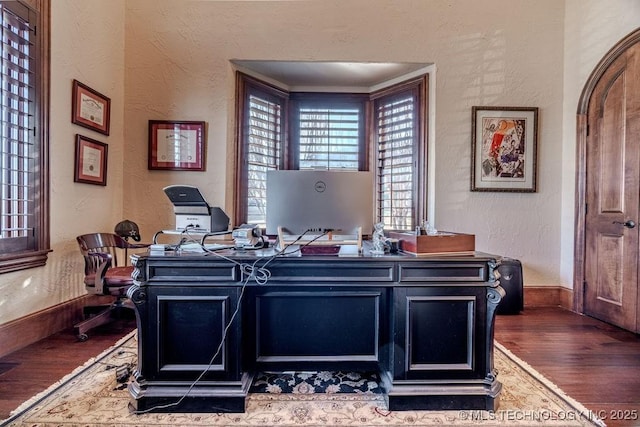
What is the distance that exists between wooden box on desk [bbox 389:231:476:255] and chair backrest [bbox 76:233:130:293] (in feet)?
7.69

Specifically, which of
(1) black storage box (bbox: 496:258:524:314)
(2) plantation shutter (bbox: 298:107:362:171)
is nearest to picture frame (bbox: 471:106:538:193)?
(1) black storage box (bbox: 496:258:524:314)

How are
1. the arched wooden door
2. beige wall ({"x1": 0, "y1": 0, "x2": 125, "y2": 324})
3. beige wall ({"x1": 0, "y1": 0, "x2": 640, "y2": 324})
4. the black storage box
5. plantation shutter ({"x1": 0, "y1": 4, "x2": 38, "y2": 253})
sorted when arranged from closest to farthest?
plantation shutter ({"x1": 0, "y1": 4, "x2": 38, "y2": 253}) < beige wall ({"x1": 0, "y1": 0, "x2": 125, "y2": 324}) < the arched wooden door < the black storage box < beige wall ({"x1": 0, "y1": 0, "x2": 640, "y2": 324})

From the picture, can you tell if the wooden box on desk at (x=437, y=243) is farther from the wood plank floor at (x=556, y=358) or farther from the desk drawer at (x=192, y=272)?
the wood plank floor at (x=556, y=358)

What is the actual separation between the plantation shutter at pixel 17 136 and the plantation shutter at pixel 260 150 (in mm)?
1831

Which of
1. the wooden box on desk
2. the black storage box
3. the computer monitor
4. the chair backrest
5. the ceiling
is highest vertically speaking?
the ceiling

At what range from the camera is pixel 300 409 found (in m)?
1.69

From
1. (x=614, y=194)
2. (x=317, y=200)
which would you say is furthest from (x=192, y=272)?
(x=614, y=194)

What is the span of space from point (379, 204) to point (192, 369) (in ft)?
9.14

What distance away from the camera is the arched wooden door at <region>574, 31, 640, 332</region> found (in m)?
2.79

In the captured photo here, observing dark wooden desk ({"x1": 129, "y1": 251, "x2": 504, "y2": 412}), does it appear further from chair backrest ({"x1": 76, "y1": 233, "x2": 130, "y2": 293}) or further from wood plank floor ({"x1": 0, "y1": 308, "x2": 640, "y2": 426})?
chair backrest ({"x1": 76, "y1": 233, "x2": 130, "y2": 293})

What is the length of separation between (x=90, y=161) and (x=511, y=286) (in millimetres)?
4229

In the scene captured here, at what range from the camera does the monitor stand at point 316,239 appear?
1.83 meters

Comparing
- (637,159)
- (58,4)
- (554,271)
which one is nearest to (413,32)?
(637,159)

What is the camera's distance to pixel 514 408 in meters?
1.71
